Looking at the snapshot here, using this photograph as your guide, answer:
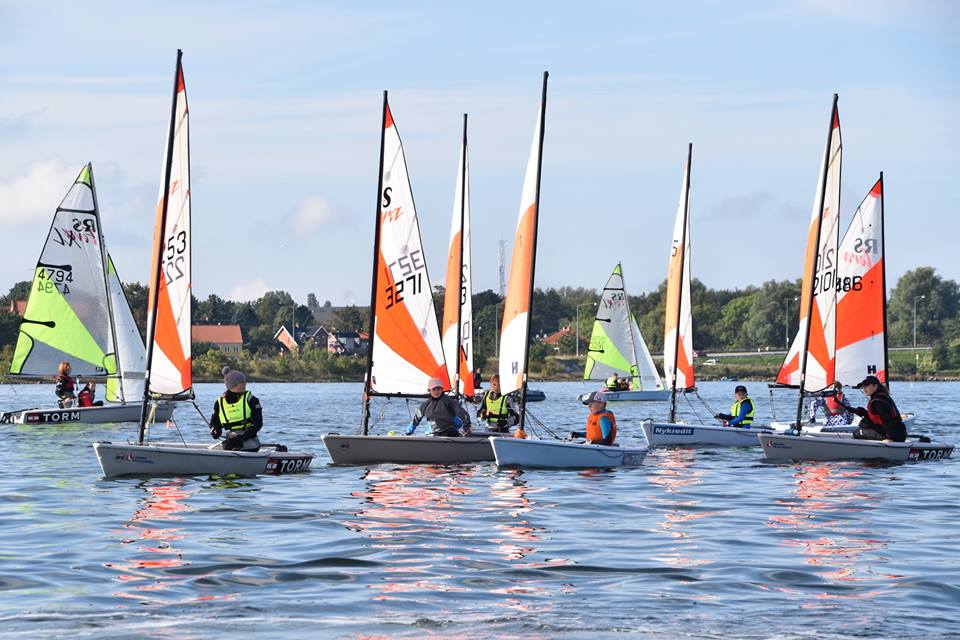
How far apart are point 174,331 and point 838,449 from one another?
39.3 ft

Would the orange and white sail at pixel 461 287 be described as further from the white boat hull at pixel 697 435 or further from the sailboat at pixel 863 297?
the sailboat at pixel 863 297

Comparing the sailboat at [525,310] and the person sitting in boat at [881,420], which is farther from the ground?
the sailboat at [525,310]

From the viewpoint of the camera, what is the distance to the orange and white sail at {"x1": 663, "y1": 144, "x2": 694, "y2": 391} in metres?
35.2

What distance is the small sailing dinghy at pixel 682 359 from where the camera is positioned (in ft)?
98.0

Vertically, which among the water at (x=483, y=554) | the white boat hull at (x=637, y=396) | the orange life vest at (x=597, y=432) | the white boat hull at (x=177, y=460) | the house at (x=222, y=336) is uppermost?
the house at (x=222, y=336)

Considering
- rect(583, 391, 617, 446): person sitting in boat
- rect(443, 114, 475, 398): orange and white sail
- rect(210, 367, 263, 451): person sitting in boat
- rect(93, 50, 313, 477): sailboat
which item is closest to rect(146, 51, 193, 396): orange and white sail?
rect(93, 50, 313, 477): sailboat

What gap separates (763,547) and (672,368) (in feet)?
63.5

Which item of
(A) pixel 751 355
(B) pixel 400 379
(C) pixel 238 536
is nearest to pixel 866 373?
(B) pixel 400 379

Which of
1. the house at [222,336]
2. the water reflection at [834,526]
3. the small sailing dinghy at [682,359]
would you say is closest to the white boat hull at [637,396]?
the small sailing dinghy at [682,359]

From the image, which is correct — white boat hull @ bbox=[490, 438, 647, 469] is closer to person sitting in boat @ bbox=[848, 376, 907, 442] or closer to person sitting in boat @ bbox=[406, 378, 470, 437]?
person sitting in boat @ bbox=[406, 378, 470, 437]

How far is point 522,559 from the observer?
14016mm

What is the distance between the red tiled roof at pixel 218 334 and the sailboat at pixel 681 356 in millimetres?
127756

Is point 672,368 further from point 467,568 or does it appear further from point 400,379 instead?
point 467,568

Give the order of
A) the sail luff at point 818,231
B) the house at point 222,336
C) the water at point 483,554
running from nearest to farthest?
the water at point 483,554, the sail luff at point 818,231, the house at point 222,336
